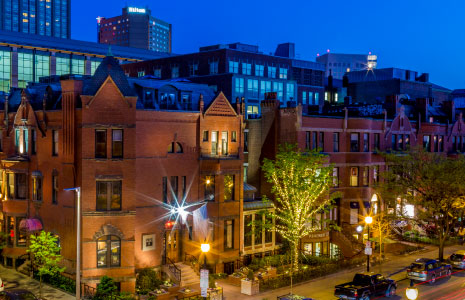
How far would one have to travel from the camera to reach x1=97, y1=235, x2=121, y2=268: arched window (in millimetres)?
37344

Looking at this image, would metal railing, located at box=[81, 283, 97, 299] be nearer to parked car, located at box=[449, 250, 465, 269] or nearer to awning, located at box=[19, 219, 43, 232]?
awning, located at box=[19, 219, 43, 232]

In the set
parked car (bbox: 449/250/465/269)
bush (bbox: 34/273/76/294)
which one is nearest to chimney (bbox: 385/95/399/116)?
parked car (bbox: 449/250/465/269)

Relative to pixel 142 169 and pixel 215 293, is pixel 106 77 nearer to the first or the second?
pixel 142 169

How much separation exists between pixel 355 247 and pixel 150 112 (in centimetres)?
2378

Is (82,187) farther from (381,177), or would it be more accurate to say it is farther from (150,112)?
(381,177)

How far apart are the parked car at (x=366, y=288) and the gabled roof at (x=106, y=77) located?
19.8 m

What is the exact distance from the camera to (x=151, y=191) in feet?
132

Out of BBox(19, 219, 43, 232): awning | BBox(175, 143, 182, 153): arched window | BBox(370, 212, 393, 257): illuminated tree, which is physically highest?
BBox(175, 143, 182, 153): arched window

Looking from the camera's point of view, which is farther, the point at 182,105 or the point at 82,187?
the point at 182,105

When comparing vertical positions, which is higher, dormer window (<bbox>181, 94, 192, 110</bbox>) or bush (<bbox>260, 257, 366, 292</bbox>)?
dormer window (<bbox>181, 94, 192, 110</bbox>)

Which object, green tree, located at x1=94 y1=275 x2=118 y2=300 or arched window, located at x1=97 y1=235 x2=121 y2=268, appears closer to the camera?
green tree, located at x1=94 y1=275 x2=118 y2=300

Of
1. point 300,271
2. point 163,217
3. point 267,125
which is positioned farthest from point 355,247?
point 163,217

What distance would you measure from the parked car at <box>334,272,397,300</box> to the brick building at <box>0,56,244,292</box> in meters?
11.5

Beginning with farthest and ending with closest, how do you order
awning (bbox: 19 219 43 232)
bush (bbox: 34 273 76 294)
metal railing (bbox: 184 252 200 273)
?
metal railing (bbox: 184 252 200 273) < awning (bbox: 19 219 43 232) < bush (bbox: 34 273 76 294)
